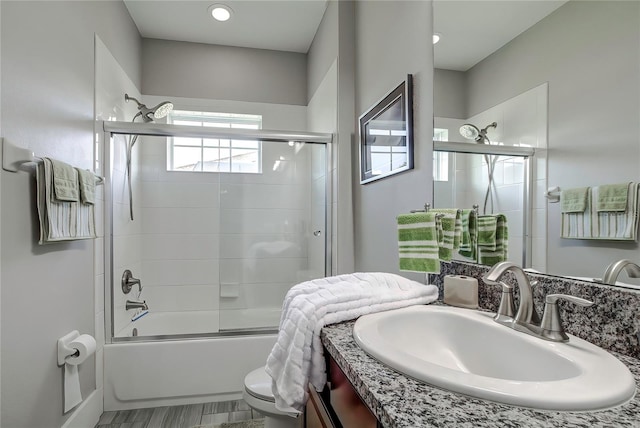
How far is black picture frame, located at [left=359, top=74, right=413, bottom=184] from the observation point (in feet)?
5.08

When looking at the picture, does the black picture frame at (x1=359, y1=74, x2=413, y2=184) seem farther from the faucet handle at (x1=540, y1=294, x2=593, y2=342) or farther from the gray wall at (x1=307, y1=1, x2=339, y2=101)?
the faucet handle at (x1=540, y1=294, x2=593, y2=342)

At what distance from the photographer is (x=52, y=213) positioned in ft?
4.53

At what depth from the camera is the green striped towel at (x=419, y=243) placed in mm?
1180

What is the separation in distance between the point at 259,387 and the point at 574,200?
140 centimetres

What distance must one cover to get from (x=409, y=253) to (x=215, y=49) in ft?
9.41

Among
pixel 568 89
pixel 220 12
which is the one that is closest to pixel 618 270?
pixel 568 89

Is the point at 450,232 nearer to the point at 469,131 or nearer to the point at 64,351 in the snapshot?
the point at 469,131

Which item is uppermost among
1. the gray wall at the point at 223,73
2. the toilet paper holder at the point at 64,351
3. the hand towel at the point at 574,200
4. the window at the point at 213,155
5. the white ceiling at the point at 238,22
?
the white ceiling at the point at 238,22

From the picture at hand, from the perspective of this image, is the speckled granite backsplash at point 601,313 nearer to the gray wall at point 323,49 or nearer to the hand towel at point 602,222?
the hand towel at point 602,222

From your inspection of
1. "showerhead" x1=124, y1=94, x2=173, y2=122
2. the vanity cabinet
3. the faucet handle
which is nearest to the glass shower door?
"showerhead" x1=124, y1=94, x2=173, y2=122

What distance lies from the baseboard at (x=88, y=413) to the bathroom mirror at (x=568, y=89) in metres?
2.12

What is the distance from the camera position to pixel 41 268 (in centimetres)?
141

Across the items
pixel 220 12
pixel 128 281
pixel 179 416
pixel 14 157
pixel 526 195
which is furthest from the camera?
pixel 220 12

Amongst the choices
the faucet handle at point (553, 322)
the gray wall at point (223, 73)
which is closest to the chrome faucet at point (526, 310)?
the faucet handle at point (553, 322)
